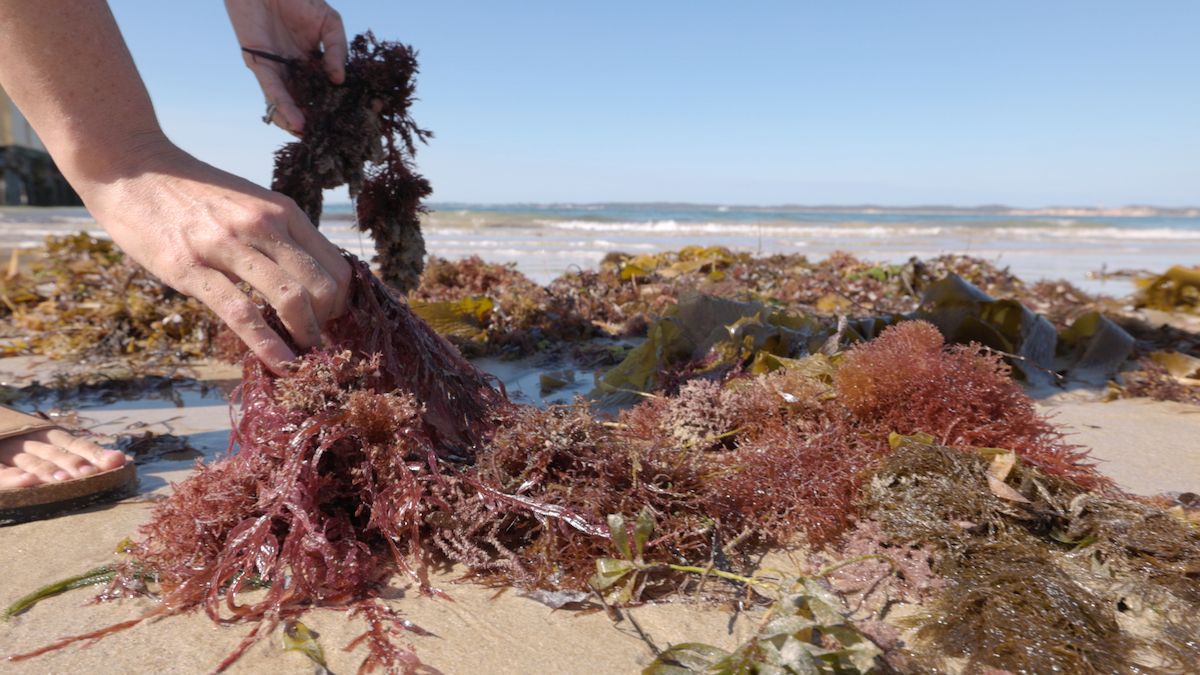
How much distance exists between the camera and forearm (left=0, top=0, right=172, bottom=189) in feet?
5.10

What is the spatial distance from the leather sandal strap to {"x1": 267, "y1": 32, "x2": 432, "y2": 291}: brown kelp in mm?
1059

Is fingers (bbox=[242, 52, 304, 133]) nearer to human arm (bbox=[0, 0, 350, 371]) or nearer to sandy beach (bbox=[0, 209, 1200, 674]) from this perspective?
human arm (bbox=[0, 0, 350, 371])

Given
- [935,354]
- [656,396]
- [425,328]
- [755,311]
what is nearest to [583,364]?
[755,311]

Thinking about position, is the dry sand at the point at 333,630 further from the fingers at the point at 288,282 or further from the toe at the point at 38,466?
the fingers at the point at 288,282

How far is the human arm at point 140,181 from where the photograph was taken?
5.15 feet

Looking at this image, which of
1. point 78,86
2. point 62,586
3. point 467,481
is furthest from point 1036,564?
point 78,86

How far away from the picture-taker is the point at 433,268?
5230 mm

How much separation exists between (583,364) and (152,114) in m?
2.32

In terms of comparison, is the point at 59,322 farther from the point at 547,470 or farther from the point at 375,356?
the point at 547,470

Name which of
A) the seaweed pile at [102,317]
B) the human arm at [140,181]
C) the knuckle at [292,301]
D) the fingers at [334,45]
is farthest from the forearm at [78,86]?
the seaweed pile at [102,317]

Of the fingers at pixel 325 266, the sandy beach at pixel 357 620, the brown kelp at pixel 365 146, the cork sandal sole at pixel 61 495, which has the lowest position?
the sandy beach at pixel 357 620

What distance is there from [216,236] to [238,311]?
17 cm

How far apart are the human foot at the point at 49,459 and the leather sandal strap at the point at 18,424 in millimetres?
11

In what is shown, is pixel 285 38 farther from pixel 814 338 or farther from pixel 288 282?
pixel 814 338
